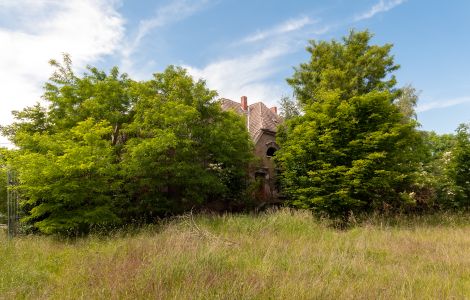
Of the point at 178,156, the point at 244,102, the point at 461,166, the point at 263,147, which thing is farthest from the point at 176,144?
the point at 461,166

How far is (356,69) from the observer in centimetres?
2056

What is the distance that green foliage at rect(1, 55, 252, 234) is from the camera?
10.9 metres

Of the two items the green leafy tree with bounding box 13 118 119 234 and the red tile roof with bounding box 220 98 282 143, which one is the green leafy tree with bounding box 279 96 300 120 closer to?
the red tile roof with bounding box 220 98 282 143

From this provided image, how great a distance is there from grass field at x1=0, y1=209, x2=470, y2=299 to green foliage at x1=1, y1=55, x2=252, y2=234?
1.73m

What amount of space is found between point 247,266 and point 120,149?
33.1ft

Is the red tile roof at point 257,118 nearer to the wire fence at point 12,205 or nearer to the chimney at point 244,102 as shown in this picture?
the chimney at point 244,102

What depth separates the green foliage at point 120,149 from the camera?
35.7 ft

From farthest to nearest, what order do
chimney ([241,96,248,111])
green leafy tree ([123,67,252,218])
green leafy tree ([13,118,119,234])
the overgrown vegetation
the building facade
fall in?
chimney ([241,96,248,111]), the building facade, green leafy tree ([123,67,252,218]), the overgrown vegetation, green leafy tree ([13,118,119,234])

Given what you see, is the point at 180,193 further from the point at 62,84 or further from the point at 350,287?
the point at 350,287

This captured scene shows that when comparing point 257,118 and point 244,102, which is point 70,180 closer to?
point 257,118

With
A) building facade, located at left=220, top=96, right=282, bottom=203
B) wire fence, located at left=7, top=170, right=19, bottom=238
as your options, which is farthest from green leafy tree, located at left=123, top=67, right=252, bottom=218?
building facade, located at left=220, top=96, right=282, bottom=203

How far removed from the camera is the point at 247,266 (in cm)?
648

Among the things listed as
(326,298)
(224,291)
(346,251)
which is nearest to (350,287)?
(326,298)

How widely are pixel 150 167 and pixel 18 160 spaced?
15.4 ft
